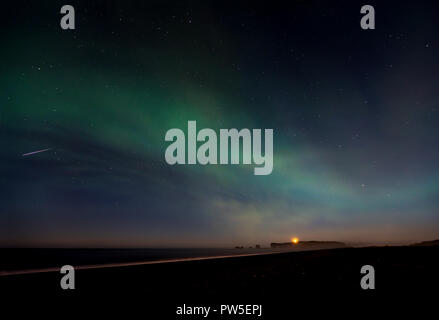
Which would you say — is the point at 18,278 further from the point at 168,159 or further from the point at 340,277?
the point at 340,277

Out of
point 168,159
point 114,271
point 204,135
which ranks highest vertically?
Answer: point 204,135

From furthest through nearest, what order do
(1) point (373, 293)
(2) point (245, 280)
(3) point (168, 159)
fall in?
(3) point (168, 159) < (2) point (245, 280) < (1) point (373, 293)

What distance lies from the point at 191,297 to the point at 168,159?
28.2 feet

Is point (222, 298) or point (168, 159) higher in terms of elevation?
point (168, 159)

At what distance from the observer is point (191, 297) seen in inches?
316

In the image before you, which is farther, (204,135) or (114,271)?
(204,135)

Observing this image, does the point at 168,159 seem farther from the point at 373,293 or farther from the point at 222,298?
the point at 373,293
